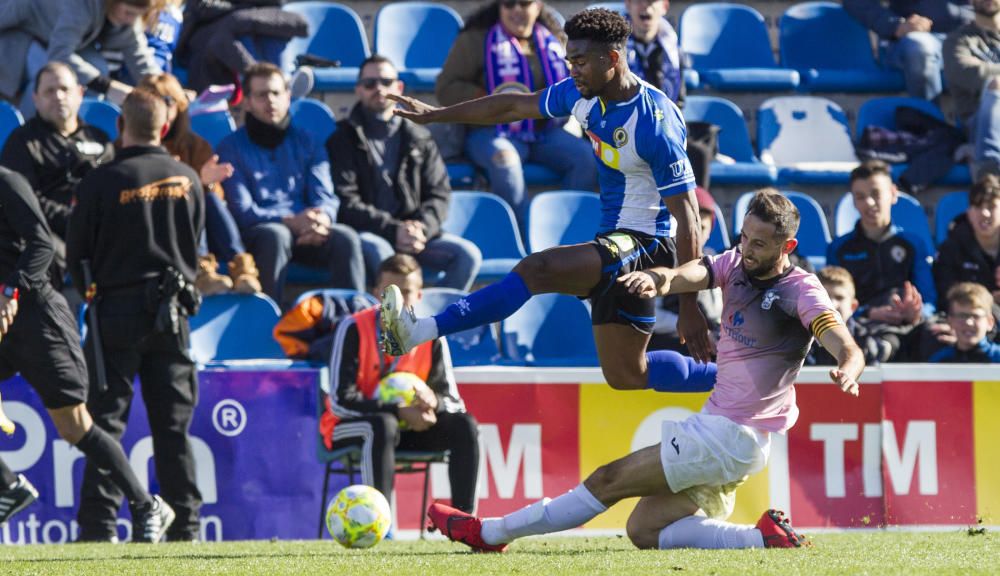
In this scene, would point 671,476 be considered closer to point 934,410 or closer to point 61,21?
point 934,410

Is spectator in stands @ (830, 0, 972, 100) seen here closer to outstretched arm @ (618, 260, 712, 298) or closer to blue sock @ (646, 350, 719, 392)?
blue sock @ (646, 350, 719, 392)

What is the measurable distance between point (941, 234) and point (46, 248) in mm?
6650

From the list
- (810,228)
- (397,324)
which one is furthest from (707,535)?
(810,228)

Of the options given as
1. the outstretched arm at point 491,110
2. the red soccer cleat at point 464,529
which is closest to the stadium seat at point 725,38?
the outstretched arm at point 491,110

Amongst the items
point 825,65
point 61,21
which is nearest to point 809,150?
point 825,65

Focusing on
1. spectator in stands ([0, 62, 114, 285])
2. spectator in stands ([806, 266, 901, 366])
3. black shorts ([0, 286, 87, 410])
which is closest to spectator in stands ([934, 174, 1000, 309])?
spectator in stands ([806, 266, 901, 366])

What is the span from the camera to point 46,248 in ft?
24.6

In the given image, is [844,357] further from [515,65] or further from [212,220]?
[515,65]

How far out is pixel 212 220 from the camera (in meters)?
9.60

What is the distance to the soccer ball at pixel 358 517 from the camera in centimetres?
671

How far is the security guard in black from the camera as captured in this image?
7.91 metres

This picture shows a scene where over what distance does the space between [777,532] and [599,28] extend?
2.20m

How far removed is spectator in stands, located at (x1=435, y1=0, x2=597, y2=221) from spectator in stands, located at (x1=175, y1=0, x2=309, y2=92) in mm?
1249

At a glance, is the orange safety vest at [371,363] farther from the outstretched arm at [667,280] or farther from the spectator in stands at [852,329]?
the outstretched arm at [667,280]
